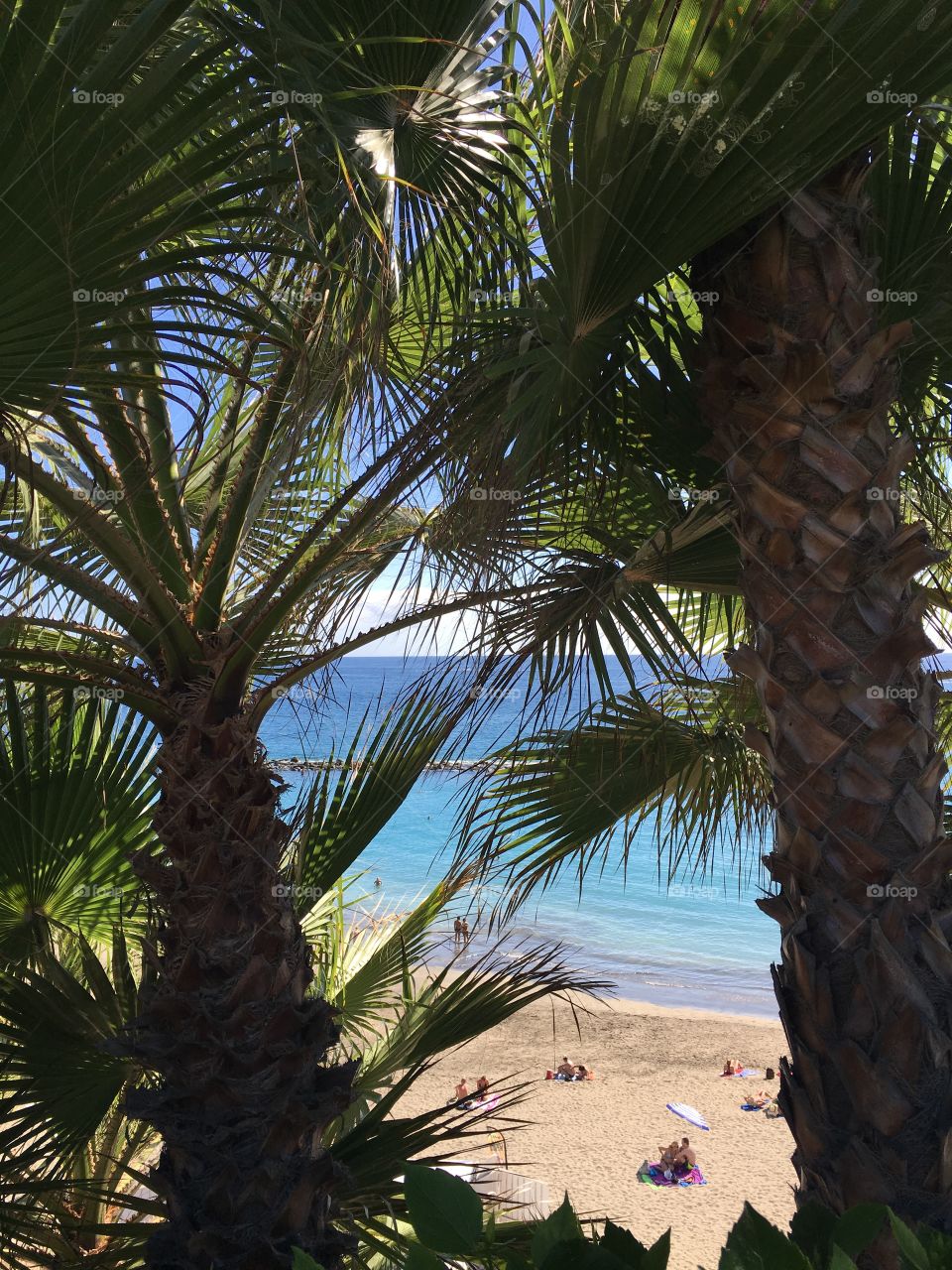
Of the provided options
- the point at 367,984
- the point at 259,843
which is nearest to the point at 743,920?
the point at 367,984

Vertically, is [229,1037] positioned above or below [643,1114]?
above

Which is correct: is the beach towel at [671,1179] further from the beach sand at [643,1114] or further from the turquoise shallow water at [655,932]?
the turquoise shallow water at [655,932]

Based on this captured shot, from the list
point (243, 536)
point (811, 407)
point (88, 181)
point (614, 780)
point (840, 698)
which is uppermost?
point (811, 407)

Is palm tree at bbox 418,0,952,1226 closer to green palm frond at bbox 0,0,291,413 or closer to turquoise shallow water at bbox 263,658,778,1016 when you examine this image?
green palm frond at bbox 0,0,291,413

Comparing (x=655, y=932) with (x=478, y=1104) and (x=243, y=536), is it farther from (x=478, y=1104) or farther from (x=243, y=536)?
(x=243, y=536)

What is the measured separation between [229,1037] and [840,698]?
63.3 inches

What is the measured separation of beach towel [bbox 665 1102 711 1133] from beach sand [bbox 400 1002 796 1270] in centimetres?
8

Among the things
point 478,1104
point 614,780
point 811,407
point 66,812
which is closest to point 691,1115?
point 478,1104

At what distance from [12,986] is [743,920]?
1929cm

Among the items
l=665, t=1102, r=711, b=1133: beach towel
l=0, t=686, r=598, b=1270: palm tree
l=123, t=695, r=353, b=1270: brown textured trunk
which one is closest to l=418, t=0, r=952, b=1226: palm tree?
l=0, t=686, r=598, b=1270: palm tree

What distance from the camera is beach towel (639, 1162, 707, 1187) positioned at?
881cm

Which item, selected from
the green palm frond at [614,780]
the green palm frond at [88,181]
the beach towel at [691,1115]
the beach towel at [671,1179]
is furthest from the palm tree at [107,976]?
the beach towel at [691,1115]

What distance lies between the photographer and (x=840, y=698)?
1.87m

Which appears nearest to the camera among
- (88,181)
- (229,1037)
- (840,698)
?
(88,181)
